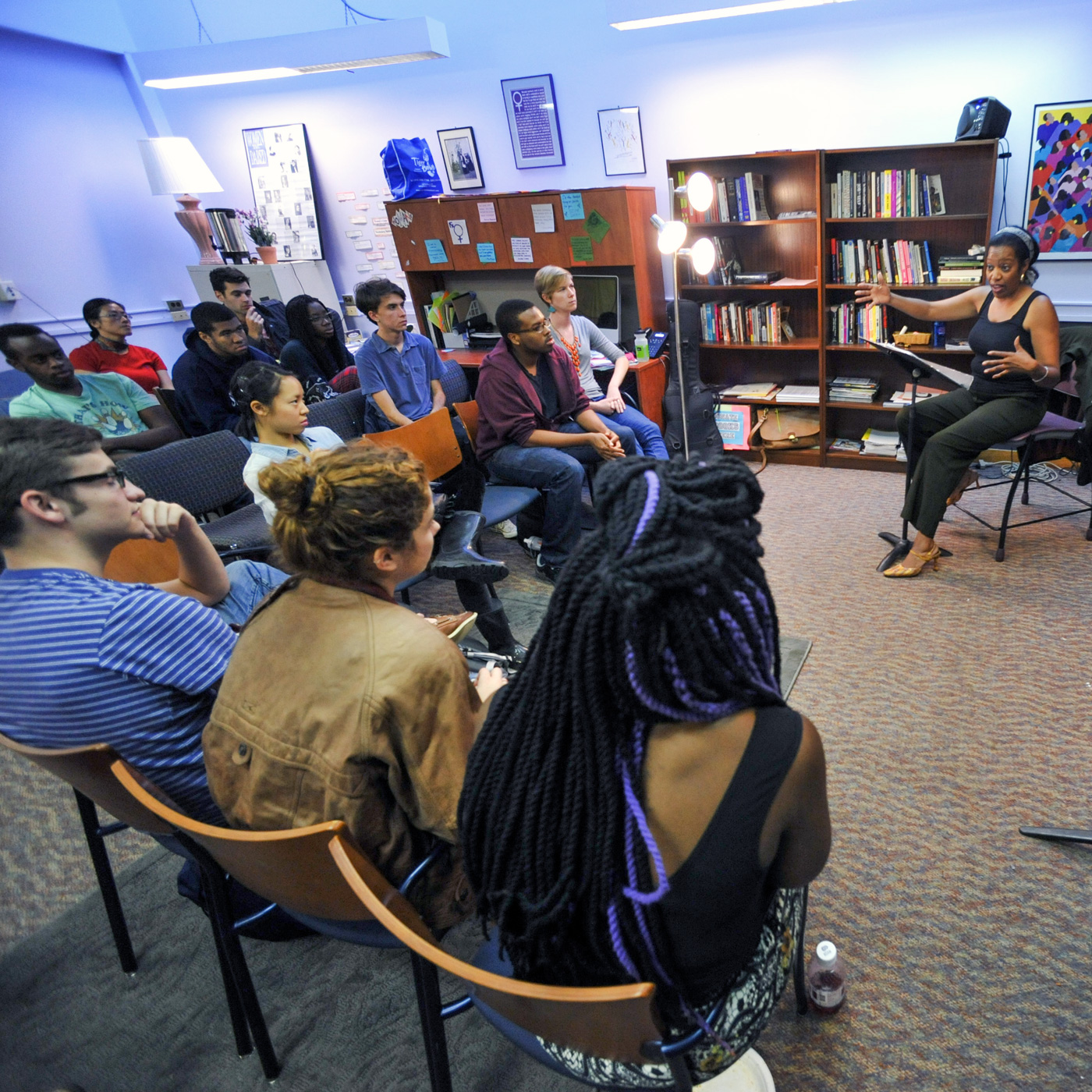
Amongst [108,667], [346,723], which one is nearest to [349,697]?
[346,723]

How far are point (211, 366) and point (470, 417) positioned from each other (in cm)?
123

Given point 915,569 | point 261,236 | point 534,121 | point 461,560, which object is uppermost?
point 534,121

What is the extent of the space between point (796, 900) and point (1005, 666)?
1.71m

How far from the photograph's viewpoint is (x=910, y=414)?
313cm

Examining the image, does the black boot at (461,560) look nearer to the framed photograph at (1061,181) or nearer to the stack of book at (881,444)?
the stack of book at (881,444)

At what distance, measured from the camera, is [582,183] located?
181 inches

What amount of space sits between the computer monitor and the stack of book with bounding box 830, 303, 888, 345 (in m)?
1.20

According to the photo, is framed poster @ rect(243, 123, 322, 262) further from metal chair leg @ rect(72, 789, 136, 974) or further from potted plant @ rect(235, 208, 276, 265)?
metal chair leg @ rect(72, 789, 136, 974)

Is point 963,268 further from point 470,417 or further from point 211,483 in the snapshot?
point 211,483

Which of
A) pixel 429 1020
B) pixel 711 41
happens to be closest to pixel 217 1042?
pixel 429 1020

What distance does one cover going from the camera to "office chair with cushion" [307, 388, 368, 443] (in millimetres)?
3094

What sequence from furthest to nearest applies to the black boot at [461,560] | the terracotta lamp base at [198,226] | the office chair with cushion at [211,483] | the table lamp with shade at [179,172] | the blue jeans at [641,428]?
the terracotta lamp base at [198,226] < the table lamp with shade at [179,172] < the blue jeans at [641,428] < the office chair with cushion at [211,483] < the black boot at [461,560]

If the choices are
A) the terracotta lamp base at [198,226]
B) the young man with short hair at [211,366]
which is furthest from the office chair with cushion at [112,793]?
the terracotta lamp base at [198,226]

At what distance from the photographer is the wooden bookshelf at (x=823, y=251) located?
355 cm
